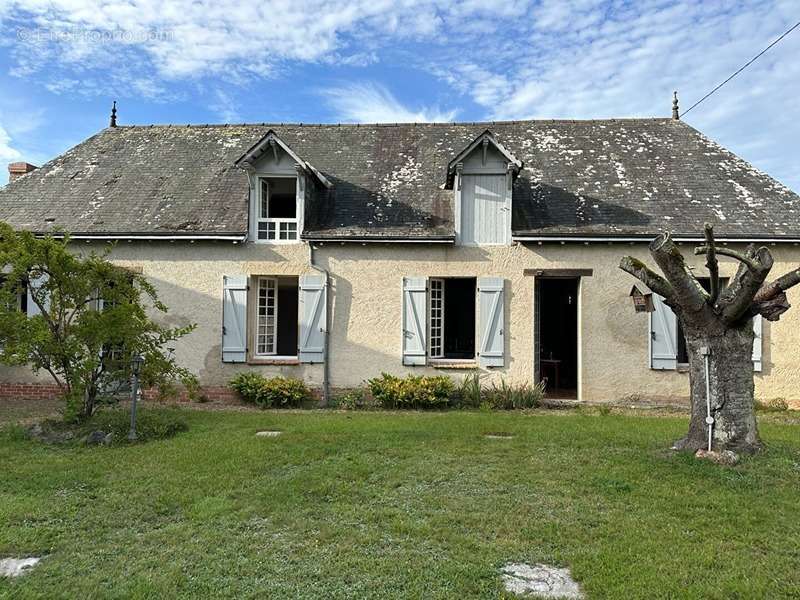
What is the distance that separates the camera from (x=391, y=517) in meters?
4.70

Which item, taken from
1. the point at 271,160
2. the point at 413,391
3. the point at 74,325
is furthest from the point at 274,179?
the point at 413,391

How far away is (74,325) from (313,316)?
4.23 m

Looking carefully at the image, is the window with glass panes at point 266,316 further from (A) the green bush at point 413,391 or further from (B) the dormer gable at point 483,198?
(B) the dormer gable at point 483,198

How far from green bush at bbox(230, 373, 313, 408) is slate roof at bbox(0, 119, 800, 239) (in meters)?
2.85

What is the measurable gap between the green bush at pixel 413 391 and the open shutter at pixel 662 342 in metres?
3.87

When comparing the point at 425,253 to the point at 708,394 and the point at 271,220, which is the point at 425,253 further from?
the point at 708,394

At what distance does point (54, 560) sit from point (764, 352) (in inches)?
448

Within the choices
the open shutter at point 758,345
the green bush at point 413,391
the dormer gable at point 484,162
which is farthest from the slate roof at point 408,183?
the green bush at point 413,391

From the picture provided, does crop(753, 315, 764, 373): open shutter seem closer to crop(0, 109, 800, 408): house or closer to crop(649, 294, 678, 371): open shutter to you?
crop(0, 109, 800, 408): house

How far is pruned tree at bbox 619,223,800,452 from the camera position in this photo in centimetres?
619

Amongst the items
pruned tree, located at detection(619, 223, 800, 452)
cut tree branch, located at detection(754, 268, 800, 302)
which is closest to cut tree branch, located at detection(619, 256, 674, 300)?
pruned tree, located at detection(619, 223, 800, 452)

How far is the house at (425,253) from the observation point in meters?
10.7

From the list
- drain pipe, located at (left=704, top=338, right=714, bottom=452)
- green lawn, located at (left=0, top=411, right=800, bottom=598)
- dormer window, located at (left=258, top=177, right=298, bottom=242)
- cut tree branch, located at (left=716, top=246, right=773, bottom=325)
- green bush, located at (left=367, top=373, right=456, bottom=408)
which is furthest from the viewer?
dormer window, located at (left=258, top=177, right=298, bottom=242)

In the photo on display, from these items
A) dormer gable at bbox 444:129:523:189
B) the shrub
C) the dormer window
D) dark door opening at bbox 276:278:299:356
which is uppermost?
dormer gable at bbox 444:129:523:189
